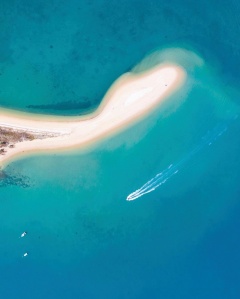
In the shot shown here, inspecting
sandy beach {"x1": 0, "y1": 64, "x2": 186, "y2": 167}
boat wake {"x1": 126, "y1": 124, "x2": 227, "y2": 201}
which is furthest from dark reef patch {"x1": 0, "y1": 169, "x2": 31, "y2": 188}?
boat wake {"x1": 126, "y1": 124, "x2": 227, "y2": 201}

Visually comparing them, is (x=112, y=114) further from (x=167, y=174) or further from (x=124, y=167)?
(x=167, y=174)

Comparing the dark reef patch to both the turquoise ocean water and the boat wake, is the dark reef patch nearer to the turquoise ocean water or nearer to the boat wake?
the turquoise ocean water

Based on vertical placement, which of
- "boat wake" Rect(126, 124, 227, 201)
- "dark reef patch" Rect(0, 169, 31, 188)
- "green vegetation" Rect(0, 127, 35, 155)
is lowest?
"boat wake" Rect(126, 124, 227, 201)

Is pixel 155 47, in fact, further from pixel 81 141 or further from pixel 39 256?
pixel 39 256

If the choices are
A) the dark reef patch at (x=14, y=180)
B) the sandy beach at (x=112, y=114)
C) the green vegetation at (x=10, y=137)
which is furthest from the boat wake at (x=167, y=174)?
the green vegetation at (x=10, y=137)

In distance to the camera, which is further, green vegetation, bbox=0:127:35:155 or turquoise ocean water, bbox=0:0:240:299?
turquoise ocean water, bbox=0:0:240:299

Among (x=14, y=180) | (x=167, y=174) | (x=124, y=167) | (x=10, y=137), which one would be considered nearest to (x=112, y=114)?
(x=124, y=167)

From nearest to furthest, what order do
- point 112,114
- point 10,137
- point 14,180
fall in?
point 10,137 → point 112,114 → point 14,180
